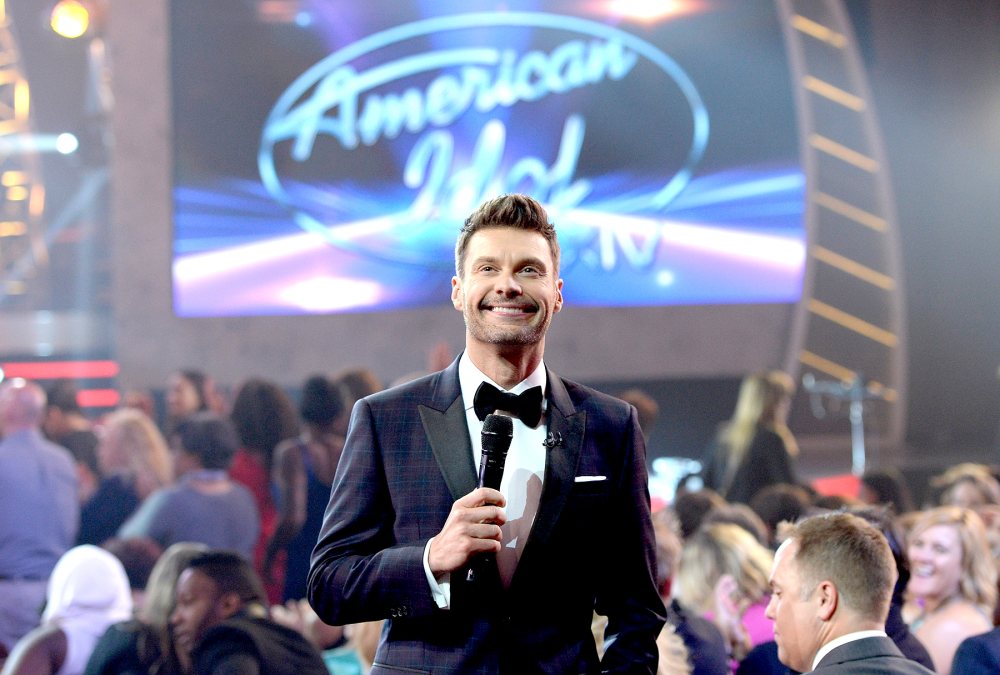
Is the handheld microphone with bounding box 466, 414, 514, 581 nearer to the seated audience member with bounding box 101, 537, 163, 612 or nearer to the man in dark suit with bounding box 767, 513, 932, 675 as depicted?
the man in dark suit with bounding box 767, 513, 932, 675

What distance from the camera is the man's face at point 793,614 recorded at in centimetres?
199

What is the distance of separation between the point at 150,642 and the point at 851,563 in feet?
6.91

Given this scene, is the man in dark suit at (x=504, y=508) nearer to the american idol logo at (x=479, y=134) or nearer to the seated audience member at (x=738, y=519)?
the seated audience member at (x=738, y=519)

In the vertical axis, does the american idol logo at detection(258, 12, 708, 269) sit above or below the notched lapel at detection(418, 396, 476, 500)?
above

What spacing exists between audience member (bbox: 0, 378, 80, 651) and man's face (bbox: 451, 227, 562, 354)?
375 centimetres

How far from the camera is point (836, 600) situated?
6.44ft

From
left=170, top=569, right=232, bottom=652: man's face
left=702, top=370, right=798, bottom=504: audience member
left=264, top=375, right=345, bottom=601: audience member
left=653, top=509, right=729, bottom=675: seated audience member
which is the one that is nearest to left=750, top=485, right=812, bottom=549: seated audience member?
left=702, top=370, right=798, bottom=504: audience member

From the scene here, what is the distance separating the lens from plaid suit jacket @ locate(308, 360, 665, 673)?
147 cm

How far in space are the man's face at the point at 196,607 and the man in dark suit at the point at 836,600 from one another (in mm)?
1794

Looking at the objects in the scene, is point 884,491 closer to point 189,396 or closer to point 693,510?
point 693,510

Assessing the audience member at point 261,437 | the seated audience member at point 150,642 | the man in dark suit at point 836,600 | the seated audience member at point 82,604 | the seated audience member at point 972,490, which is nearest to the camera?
the man in dark suit at point 836,600

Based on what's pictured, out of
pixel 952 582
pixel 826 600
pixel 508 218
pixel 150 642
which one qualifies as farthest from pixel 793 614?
pixel 150 642

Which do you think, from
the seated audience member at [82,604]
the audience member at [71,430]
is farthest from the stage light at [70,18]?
the seated audience member at [82,604]

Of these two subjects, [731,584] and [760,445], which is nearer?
[731,584]
